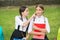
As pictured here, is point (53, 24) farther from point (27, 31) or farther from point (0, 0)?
point (0, 0)

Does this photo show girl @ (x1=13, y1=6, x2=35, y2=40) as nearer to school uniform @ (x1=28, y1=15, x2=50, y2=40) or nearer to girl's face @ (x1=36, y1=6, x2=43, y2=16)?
school uniform @ (x1=28, y1=15, x2=50, y2=40)

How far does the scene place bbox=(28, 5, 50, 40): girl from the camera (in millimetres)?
4961

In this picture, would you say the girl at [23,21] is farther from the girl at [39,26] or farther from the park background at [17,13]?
the park background at [17,13]

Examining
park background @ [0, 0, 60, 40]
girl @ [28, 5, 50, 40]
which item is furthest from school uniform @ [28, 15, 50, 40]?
park background @ [0, 0, 60, 40]

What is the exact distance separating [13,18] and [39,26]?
563 centimetres

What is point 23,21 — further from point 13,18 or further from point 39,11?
point 13,18

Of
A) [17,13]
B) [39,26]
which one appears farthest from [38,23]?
[17,13]

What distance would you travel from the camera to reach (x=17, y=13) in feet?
37.2

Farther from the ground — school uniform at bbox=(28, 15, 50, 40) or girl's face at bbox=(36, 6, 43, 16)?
girl's face at bbox=(36, 6, 43, 16)

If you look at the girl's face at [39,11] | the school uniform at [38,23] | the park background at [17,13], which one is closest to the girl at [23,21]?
the school uniform at [38,23]

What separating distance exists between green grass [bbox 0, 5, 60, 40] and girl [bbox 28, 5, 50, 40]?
2392mm

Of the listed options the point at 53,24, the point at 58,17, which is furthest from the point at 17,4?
Result: the point at 53,24

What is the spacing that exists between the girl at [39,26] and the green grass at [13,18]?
239cm

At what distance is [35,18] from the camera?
504cm
